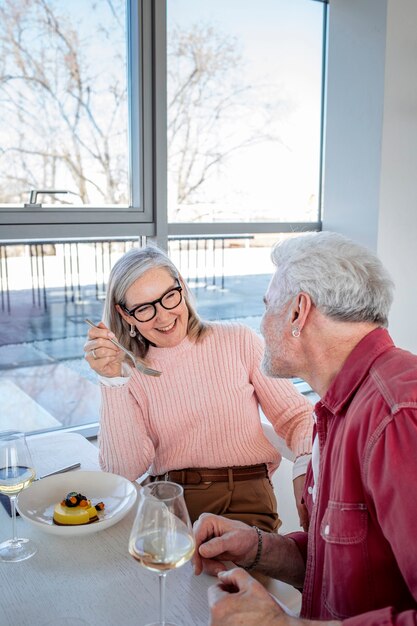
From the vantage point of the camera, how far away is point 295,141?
10.2 feet

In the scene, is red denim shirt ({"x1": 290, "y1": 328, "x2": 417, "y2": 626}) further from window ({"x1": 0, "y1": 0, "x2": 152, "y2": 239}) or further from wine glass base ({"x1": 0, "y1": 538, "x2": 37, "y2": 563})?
window ({"x1": 0, "y1": 0, "x2": 152, "y2": 239})

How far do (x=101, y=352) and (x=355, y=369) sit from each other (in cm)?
79

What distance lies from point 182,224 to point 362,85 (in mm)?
1112

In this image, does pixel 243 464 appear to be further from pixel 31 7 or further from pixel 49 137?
pixel 31 7

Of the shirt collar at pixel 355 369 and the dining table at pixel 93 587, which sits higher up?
the shirt collar at pixel 355 369

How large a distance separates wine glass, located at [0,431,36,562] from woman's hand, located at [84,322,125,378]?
0.44 metres

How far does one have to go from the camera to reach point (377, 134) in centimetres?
280

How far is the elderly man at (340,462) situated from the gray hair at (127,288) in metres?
0.60

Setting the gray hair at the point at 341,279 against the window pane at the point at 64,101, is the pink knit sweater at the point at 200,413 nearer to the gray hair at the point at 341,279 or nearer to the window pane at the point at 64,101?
the gray hair at the point at 341,279

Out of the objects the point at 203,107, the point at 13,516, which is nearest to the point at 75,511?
the point at 13,516

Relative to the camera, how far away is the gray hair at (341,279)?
3.40 ft

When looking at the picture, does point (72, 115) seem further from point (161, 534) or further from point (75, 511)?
point (161, 534)

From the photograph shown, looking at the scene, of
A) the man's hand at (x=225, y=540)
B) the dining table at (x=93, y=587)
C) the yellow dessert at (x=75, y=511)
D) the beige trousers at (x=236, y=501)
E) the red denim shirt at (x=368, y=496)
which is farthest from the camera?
the beige trousers at (x=236, y=501)

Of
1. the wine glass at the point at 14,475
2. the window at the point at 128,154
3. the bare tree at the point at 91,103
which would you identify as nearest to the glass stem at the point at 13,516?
the wine glass at the point at 14,475
